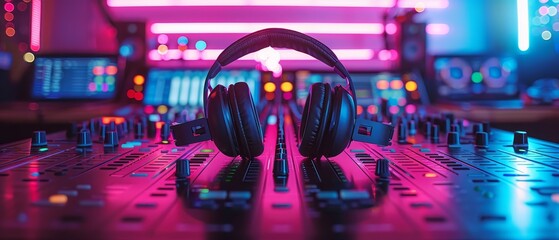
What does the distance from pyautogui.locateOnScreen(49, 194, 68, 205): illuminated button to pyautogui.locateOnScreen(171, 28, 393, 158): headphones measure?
0.28 m

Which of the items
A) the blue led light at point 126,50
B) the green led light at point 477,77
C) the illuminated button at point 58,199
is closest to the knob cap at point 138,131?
the illuminated button at point 58,199

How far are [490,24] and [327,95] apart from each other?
4125mm

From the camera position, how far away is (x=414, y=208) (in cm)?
48

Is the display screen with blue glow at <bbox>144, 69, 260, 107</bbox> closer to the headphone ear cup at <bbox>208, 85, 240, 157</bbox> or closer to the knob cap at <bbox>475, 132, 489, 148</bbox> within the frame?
the knob cap at <bbox>475, 132, 489, 148</bbox>

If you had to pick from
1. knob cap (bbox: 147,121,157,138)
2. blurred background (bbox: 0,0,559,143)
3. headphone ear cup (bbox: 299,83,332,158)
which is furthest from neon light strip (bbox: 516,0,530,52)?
headphone ear cup (bbox: 299,83,332,158)

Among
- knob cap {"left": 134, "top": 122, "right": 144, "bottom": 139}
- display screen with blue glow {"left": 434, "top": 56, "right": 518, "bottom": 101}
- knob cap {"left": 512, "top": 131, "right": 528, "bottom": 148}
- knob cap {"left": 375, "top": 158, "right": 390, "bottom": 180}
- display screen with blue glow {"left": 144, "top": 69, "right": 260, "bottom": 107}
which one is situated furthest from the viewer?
display screen with blue glow {"left": 434, "top": 56, "right": 518, "bottom": 101}

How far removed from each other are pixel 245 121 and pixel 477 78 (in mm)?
2035

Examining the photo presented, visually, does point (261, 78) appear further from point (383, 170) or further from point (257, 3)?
point (257, 3)

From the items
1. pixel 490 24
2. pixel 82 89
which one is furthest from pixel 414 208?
pixel 490 24

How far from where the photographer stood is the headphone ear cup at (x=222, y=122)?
75 centimetres

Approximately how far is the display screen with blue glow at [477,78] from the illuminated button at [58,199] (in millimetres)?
2197

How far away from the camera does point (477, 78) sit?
249cm

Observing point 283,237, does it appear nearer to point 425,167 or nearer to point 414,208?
point 414,208

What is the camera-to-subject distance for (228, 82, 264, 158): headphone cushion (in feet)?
2.49
